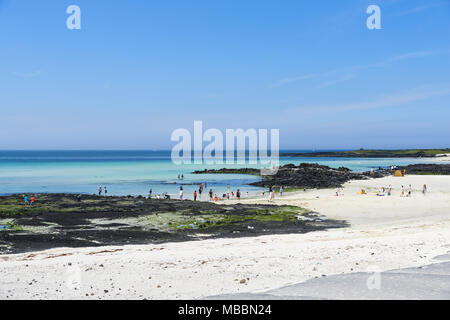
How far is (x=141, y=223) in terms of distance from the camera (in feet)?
79.3

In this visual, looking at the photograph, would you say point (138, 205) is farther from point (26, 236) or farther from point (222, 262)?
point (222, 262)

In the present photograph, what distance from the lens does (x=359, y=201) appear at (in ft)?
109

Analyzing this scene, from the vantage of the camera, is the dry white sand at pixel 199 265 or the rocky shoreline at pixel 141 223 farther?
the rocky shoreline at pixel 141 223

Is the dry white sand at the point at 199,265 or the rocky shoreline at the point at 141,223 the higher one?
the dry white sand at the point at 199,265

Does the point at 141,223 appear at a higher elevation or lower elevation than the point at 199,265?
lower

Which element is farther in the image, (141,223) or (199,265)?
(141,223)

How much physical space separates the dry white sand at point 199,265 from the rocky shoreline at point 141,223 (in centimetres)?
226

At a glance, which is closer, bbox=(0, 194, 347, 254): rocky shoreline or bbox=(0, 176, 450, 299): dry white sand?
bbox=(0, 176, 450, 299): dry white sand

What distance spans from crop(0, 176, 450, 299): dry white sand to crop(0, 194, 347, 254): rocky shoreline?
2255mm

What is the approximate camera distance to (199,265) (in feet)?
38.5

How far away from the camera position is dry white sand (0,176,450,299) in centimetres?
931

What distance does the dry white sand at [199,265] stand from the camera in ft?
30.6

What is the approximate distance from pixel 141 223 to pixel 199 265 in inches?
521
